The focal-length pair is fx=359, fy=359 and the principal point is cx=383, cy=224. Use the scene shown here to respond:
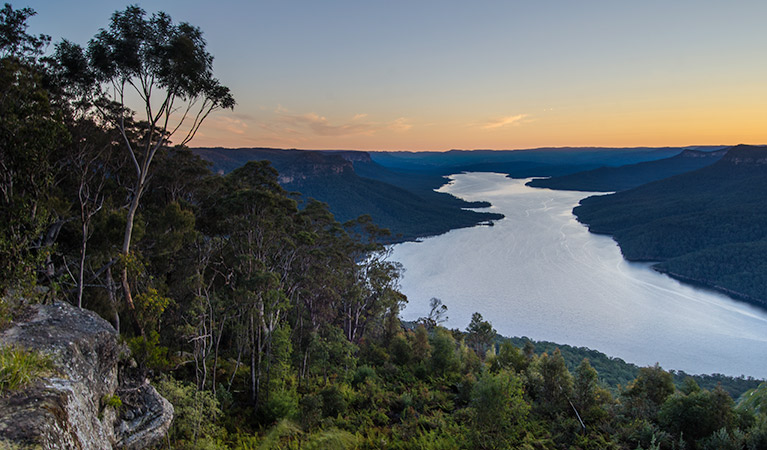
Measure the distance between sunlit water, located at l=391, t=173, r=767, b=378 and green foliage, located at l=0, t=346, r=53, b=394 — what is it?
1562 inches

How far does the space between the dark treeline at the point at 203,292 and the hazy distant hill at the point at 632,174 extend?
178 metres

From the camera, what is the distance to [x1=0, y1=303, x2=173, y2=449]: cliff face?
280cm

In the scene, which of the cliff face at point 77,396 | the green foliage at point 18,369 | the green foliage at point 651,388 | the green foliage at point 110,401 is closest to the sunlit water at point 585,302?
the green foliage at point 651,388

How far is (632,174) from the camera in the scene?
171000 mm

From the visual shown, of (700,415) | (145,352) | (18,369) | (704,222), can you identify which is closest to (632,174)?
(704,222)

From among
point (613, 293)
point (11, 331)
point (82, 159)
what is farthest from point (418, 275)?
point (11, 331)

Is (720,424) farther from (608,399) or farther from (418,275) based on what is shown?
(418,275)

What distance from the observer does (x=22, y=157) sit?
6570mm

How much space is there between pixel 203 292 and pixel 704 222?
9279 cm

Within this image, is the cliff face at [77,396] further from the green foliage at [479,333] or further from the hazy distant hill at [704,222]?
the hazy distant hill at [704,222]

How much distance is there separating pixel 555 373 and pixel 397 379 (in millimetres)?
5679

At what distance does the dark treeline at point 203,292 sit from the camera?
7074 millimetres

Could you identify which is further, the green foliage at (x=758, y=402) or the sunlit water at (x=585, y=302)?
the sunlit water at (x=585, y=302)

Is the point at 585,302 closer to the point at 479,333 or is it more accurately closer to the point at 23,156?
the point at 479,333
